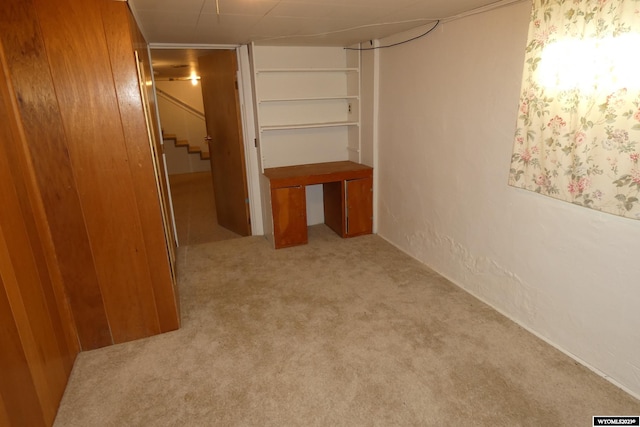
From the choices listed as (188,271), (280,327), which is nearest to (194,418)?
(280,327)

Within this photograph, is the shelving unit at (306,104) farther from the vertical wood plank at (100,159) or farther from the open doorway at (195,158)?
the vertical wood plank at (100,159)

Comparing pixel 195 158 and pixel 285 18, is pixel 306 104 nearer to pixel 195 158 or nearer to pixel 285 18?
pixel 285 18

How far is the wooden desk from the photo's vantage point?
3588mm

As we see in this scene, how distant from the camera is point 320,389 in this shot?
1880 mm

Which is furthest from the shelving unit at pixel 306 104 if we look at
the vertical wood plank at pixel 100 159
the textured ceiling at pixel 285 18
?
the vertical wood plank at pixel 100 159

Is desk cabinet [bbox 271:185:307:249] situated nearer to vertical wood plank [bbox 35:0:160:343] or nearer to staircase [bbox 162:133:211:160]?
vertical wood plank [bbox 35:0:160:343]

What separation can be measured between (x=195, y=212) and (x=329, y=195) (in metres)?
2.09

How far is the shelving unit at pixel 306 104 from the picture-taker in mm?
3736

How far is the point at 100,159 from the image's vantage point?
6.68 feet

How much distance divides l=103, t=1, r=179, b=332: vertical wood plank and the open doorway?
5.60 ft

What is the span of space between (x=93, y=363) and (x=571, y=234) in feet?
9.11

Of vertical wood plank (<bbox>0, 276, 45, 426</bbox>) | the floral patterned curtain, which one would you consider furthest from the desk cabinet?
vertical wood plank (<bbox>0, 276, 45, 426</bbox>)

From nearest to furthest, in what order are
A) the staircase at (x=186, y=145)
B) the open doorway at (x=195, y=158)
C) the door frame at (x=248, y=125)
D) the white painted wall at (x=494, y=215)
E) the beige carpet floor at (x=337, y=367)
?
the beige carpet floor at (x=337, y=367)
the white painted wall at (x=494, y=215)
the door frame at (x=248, y=125)
the open doorway at (x=195, y=158)
the staircase at (x=186, y=145)

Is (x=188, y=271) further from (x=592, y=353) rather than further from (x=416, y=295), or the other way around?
(x=592, y=353)
